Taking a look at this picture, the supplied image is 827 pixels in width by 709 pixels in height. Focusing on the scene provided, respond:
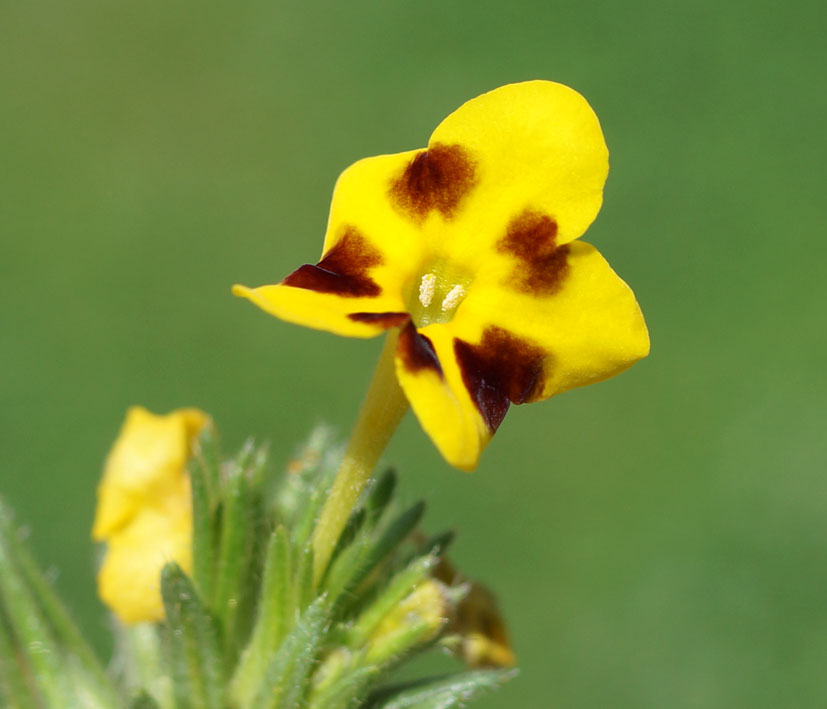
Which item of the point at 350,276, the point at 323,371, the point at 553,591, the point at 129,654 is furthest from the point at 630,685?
the point at 350,276

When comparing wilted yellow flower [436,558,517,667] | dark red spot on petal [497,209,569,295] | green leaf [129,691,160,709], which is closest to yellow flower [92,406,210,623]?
green leaf [129,691,160,709]

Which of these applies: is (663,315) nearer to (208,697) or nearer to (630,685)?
(630,685)

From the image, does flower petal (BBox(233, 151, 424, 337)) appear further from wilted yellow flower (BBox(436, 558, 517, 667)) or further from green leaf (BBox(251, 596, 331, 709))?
wilted yellow flower (BBox(436, 558, 517, 667))

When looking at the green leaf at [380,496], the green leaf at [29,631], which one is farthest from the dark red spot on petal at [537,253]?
the green leaf at [29,631]

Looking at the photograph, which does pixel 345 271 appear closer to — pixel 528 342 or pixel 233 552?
pixel 528 342

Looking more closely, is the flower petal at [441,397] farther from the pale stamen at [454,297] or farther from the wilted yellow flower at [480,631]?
the wilted yellow flower at [480,631]

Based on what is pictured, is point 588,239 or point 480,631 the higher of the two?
point 588,239

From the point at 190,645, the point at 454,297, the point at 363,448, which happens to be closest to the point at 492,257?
the point at 454,297
